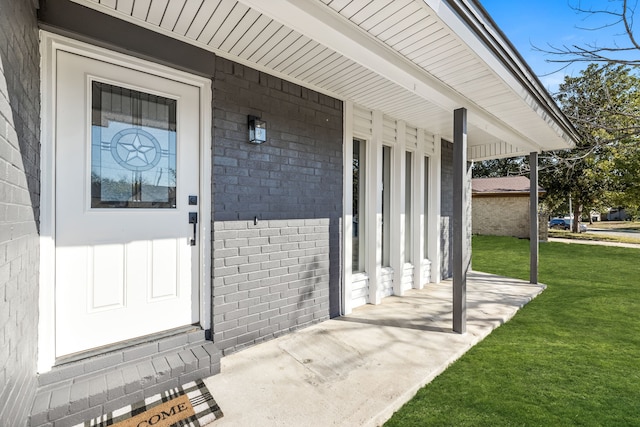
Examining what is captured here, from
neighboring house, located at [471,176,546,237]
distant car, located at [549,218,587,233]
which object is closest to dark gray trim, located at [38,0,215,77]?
neighboring house, located at [471,176,546,237]

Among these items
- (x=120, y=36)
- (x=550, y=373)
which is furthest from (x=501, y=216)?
(x=120, y=36)

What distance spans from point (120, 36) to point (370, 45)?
Answer: 1.83m

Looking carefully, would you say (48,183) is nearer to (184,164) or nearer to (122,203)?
(122,203)

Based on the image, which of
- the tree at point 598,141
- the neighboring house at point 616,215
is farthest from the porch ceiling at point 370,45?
the neighboring house at point 616,215

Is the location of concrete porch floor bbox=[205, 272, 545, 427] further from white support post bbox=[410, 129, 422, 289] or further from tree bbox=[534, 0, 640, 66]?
tree bbox=[534, 0, 640, 66]

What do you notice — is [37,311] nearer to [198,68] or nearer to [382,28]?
[198,68]

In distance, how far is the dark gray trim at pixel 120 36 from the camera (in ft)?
Result: 6.30

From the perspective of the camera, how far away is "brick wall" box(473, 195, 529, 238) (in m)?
14.1

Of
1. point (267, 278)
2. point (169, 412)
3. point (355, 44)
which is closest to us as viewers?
point (169, 412)

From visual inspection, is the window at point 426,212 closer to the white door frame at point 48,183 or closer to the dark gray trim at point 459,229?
the dark gray trim at point 459,229

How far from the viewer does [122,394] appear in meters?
1.98

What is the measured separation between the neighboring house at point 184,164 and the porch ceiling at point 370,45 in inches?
0.7

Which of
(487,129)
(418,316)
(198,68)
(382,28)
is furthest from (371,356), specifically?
(487,129)

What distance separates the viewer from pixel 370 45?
2.32 meters
